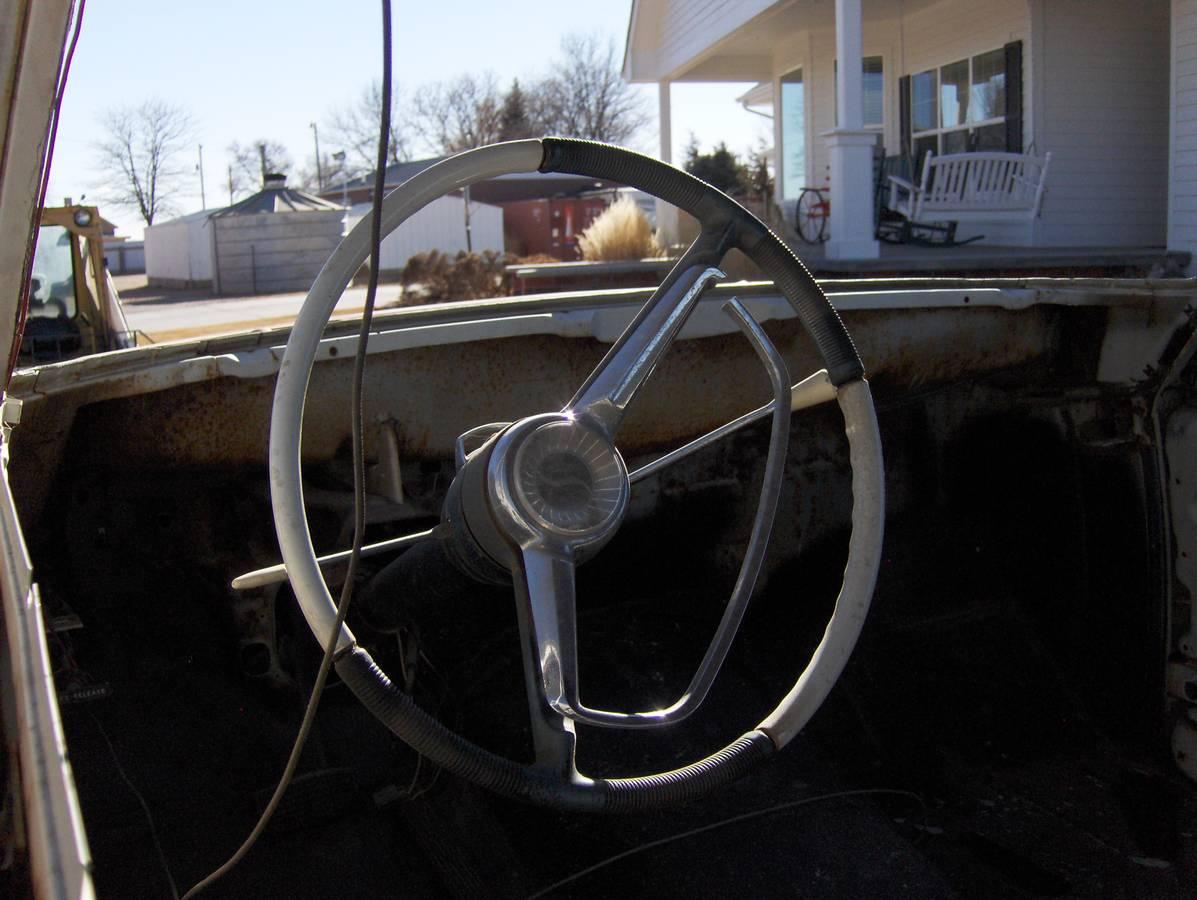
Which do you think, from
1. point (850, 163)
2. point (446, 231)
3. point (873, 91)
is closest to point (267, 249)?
point (446, 231)

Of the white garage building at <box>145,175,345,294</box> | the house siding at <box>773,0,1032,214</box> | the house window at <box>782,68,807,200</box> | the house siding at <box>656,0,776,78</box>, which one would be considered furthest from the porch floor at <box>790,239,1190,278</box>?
the white garage building at <box>145,175,345,294</box>

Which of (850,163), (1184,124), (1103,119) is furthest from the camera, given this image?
(1103,119)

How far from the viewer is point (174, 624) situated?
106 inches

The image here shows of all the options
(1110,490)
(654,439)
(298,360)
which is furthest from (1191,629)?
(298,360)

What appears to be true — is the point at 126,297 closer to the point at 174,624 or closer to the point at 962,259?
the point at 962,259

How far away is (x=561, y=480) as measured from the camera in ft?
5.19

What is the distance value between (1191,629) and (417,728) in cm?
198

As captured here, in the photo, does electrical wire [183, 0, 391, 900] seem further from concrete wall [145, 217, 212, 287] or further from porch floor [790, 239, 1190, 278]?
concrete wall [145, 217, 212, 287]

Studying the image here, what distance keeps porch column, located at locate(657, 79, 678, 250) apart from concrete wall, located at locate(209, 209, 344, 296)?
49.5 ft

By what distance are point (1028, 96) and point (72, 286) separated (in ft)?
27.9

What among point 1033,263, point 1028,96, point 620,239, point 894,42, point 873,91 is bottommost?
point 1033,263

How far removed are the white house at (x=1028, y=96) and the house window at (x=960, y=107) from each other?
0.02 metres

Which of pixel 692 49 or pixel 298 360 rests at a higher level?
pixel 692 49

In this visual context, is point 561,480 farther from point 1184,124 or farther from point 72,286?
point 1184,124
